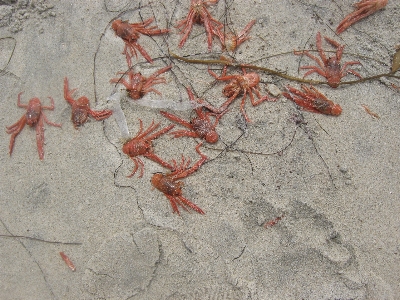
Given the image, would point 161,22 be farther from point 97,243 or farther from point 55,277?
point 55,277

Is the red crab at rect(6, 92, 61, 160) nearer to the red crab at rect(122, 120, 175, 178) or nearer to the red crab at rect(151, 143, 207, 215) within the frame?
the red crab at rect(122, 120, 175, 178)

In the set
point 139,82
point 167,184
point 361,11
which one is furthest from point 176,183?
point 361,11

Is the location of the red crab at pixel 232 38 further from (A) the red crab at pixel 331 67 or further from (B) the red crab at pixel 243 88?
(A) the red crab at pixel 331 67

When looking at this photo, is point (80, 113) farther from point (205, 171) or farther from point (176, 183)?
point (205, 171)

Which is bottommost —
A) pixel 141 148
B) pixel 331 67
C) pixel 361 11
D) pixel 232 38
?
pixel 141 148

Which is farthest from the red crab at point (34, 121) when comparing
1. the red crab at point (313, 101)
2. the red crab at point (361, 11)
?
the red crab at point (361, 11)

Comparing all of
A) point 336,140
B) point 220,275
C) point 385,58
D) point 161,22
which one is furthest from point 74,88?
point 385,58

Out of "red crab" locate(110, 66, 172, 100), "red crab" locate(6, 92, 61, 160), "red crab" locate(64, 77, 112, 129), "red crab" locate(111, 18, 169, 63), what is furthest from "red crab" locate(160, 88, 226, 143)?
"red crab" locate(6, 92, 61, 160)
